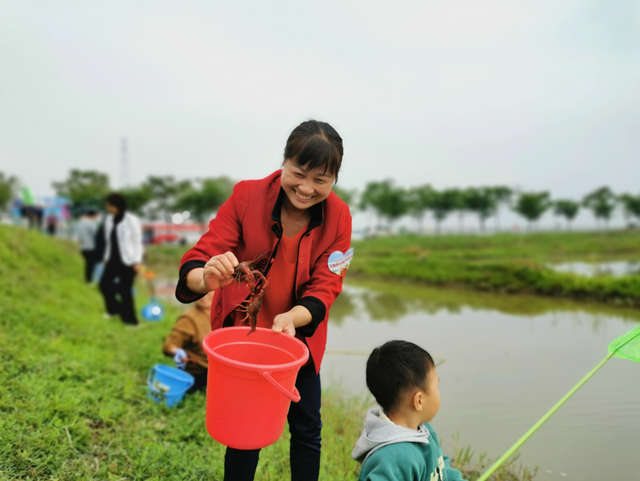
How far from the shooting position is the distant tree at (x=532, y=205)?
40.9 metres

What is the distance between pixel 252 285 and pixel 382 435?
0.63 metres

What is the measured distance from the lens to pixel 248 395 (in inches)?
54.7

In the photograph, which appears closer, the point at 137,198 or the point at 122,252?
the point at 122,252

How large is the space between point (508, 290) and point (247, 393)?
29.5ft

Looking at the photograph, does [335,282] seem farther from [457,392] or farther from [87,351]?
[87,351]

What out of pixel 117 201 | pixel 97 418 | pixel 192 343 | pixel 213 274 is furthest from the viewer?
pixel 117 201

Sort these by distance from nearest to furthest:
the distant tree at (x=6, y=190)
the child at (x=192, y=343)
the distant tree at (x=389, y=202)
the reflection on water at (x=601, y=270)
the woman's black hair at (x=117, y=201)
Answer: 1. the child at (x=192, y=343)
2. the woman's black hair at (x=117, y=201)
3. the reflection on water at (x=601, y=270)
4. the distant tree at (x=6, y=190)
5. the distant tree at (x=389, y=202)

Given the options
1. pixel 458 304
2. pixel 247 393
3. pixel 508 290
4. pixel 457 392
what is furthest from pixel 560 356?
pixel 508 290

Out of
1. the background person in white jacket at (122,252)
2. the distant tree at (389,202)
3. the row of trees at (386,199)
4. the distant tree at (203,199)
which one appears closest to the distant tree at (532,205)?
the row of trees at (386,199)

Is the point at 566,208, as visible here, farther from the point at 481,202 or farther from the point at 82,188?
the point at 82,188

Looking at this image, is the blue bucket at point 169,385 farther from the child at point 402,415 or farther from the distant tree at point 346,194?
the distant tree at point 346,194

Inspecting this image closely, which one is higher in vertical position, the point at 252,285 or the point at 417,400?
the point at 252,285

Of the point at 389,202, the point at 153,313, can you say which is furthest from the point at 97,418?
the point at 389,202

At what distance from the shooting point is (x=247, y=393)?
1388 millimetres
